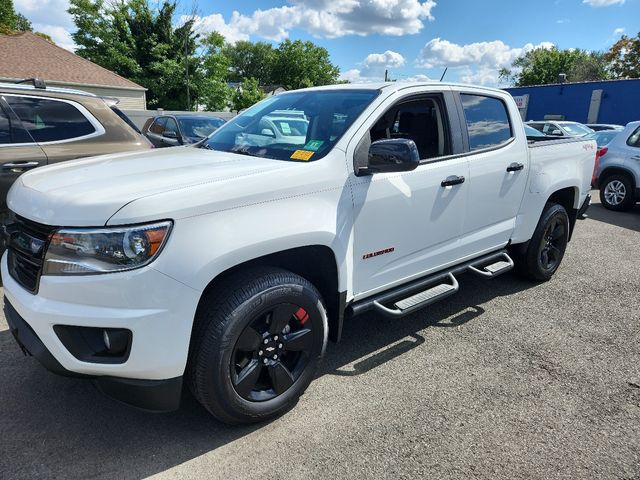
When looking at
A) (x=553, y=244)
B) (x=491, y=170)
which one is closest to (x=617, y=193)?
(x=553, y=244)

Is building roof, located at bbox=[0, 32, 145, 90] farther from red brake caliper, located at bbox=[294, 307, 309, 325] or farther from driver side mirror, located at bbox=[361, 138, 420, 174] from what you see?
red brake caliper, located at bbox=[294, 307, 309, 325]

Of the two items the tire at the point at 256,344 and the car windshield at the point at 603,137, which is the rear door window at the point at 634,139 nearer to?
the car windshield at the point at 603,137

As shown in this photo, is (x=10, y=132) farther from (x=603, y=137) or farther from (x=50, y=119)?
(x=603, y=137)

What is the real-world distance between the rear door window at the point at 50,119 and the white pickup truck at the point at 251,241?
2073 mm

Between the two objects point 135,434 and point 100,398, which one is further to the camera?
point 100,398

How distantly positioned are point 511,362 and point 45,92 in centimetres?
510

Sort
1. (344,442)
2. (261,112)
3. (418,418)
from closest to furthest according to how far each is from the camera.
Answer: (344,442), (418,418), (261,112)

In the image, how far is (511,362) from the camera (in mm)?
3369

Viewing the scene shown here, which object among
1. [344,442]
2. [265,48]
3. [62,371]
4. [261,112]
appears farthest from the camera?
[265,48]

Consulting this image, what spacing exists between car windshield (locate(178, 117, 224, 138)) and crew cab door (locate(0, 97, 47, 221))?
16.0 feet

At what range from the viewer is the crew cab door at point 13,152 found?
433 cm

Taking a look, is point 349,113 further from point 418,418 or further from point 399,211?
point 418,418

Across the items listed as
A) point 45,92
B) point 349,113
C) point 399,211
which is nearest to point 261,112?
point 349,113

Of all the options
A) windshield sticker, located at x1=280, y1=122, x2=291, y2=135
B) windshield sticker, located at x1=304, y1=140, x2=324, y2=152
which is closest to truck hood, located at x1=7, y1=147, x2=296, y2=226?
windshield sticker, located at x1=304, y1=140, x2=324, y2=152
